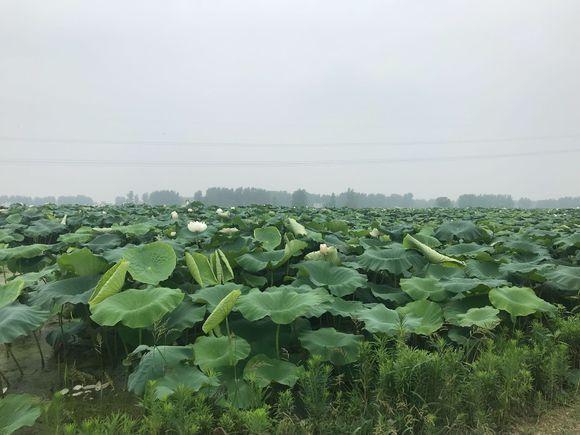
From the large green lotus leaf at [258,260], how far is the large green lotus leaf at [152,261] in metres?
0.73

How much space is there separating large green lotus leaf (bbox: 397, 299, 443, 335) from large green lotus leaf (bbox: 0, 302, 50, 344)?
2113 millimetres

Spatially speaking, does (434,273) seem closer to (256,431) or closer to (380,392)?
(380,392)

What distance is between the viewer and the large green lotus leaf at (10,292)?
2391 millimetres

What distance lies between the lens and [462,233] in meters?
5.36

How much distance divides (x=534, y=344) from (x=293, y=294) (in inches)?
61.7

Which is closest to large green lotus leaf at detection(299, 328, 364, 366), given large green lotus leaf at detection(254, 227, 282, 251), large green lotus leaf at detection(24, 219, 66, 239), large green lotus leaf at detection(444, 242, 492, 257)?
large green lotus leaf at detection(254, 227, 282, 251)

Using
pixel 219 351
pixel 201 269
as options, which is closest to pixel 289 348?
pixel 219 351

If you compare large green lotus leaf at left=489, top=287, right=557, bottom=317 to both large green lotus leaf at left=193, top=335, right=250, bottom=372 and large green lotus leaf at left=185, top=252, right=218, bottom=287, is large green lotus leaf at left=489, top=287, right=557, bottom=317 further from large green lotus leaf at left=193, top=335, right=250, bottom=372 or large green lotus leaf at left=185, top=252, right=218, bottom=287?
large green lotus leaf at left=185, top=252, right=218, bottom=287

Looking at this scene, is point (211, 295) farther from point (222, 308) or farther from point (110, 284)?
point (110, 284)

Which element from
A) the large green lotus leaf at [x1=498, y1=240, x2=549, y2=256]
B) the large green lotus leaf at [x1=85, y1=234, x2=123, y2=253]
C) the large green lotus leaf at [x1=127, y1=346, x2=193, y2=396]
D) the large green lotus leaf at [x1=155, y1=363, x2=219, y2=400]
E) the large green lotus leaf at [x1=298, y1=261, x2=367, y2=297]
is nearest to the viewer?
the large green lotus leaf at [x1=155, y1=363, x2=219, y2=400]

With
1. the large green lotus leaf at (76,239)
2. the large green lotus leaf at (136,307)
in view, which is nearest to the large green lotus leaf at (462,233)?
the large green lotus leaf at (136,307)

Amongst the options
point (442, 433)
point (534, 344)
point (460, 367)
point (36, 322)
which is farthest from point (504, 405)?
point (36, 322)

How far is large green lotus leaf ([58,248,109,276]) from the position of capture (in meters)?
2.79

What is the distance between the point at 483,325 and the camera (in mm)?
2373
